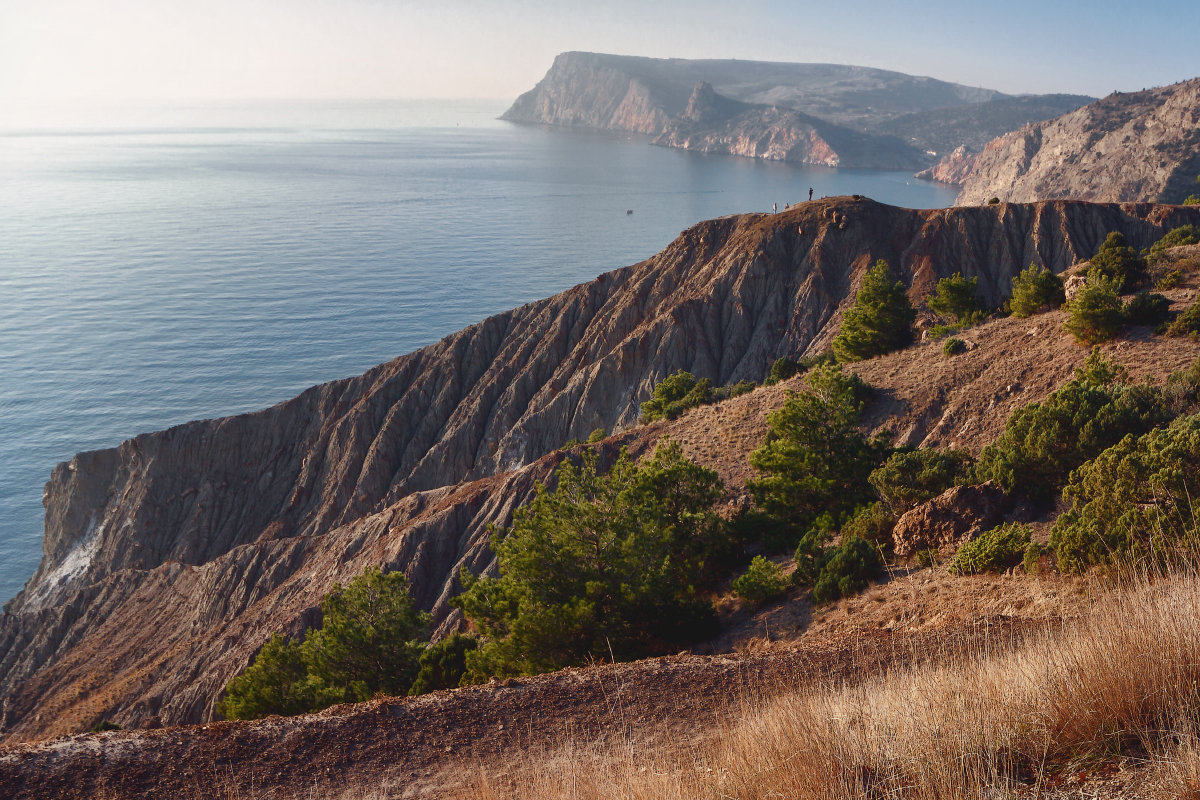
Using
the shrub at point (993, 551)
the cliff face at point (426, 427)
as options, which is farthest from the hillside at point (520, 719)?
the cliff face at point (426, 427)

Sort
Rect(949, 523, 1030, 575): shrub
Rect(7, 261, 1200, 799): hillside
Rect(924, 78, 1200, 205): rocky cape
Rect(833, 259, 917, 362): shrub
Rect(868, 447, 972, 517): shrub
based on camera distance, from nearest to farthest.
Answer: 1. Rect(7, 261, 1200, 799): hillside
2. Rect(949, 523, 1030, 575): shrub
3. Rect(868, 447, 972, 517): shrub
4. Rect(833, 259, 917, 362): shrub
5. Rect(924, 78, 1200, 205): rocky cape

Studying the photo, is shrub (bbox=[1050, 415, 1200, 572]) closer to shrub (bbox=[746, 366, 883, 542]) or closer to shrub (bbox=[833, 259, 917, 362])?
shrub (bbox=[746, 366, 883, 542])

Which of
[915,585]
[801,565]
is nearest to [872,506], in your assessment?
[801,565]

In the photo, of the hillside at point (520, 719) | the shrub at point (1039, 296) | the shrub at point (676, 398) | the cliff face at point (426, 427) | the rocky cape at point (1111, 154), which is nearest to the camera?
the hillside at point (520, 719)

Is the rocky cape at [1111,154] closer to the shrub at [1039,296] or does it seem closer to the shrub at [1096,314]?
→ the shrub at [1039,296]

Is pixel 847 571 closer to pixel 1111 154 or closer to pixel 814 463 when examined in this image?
pixel 814 463

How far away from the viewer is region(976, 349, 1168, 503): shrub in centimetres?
1883

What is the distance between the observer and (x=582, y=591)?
60.8 ft

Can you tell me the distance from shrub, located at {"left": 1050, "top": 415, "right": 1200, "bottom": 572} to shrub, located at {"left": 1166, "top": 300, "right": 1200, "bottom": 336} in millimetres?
15141

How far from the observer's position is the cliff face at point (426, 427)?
48.8 meters

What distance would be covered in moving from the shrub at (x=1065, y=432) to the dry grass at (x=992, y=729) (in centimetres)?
1278

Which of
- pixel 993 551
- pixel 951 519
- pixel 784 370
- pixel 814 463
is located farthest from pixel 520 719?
pixel 784 370

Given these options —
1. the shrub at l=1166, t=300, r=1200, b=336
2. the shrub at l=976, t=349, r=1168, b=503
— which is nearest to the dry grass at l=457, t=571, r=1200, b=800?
the shrub at l=976, t=349, r=1168, b=503

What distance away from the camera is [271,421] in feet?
222
